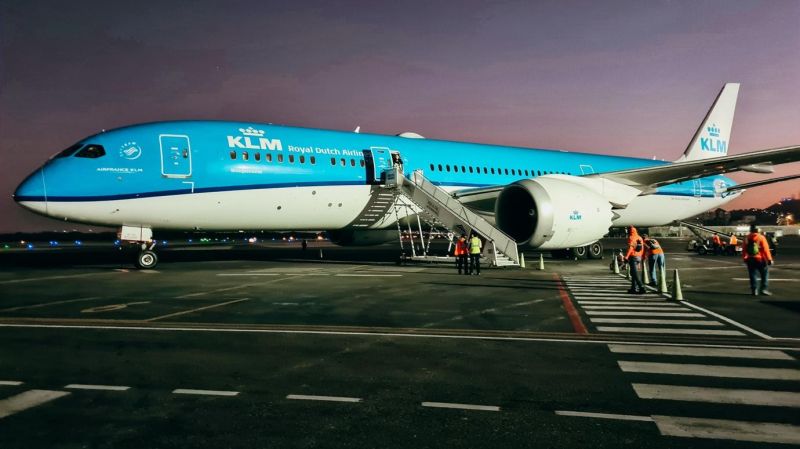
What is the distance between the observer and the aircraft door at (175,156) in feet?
55.9

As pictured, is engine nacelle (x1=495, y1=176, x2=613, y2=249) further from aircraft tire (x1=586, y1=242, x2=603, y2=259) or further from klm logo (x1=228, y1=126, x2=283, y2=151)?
klm logo (x1=228, y1=126, x2=283, y2=151)

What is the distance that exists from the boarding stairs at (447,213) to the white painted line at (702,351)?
10.8m

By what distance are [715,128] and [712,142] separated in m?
0.76

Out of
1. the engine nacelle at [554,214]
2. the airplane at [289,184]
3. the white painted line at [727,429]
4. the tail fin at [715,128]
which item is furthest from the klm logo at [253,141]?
the tail fin at [715,128]

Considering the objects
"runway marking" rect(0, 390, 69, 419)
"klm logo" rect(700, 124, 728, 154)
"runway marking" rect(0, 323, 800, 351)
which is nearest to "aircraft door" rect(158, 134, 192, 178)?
"runway marking" rect(0, 323, 800, 351)

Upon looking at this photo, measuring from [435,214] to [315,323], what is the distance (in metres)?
11.6

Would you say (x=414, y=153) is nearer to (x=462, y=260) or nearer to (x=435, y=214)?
(x=435, y=214)

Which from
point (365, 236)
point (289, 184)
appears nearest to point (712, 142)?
point (365, 236)

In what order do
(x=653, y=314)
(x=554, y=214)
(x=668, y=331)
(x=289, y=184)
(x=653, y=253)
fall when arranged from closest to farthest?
Answer: (x=668, y=331) → (x=653, y=314) → (x=653, y=253) → (x=554, y=214) → (x=289, y=184)

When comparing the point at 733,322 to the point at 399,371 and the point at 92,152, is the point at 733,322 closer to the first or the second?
the point at 399,371

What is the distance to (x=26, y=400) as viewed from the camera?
505 centimetres

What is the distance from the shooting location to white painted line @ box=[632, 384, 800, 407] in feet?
16.3

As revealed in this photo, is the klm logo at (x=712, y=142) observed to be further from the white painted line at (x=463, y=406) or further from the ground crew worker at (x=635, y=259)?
the white painted line at (x=463, y=406)

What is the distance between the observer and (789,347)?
721 cm
